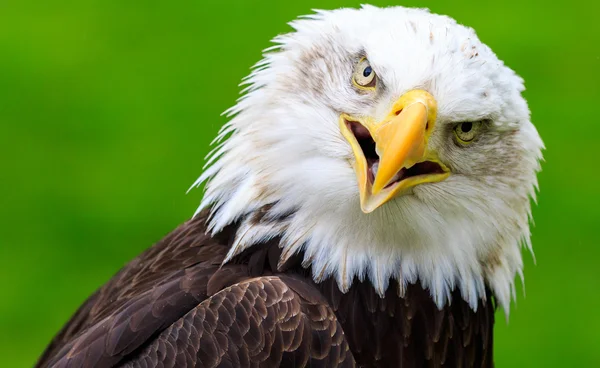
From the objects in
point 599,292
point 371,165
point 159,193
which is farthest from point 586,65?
point 371,165

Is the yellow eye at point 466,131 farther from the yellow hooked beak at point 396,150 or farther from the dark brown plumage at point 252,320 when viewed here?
the dark brown plumage at point 252,320

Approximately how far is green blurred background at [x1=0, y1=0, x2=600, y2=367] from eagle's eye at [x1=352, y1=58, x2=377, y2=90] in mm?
3259

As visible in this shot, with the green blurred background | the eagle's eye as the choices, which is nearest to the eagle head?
the eagle's eye

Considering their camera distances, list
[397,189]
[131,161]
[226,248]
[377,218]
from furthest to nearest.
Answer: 1. [131,161]
2. [226,248]
3. [377,218]
4. [397,189]

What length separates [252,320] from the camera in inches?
128

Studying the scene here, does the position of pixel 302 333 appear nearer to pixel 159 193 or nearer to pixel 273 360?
pixel 273 360

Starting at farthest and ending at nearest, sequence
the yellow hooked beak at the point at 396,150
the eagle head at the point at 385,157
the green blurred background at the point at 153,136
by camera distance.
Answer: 1. the green blurred background at the point at 153,136
2. the eagle head at the point at 385,157
3. the yellow hooked beak at the point at 396,150

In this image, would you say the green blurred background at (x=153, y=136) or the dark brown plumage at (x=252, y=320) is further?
the green blurred background at (x=153, y=136)

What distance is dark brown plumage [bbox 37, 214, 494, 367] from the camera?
3.26 meters

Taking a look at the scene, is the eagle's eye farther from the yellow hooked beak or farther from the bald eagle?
the yellow hooked beak

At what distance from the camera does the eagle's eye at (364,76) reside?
3.30 meters

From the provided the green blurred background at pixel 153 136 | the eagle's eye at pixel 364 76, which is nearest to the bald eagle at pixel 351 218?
the eagle's eye at pixel 364 76

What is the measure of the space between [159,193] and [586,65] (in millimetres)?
3095

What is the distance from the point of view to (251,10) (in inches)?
310
